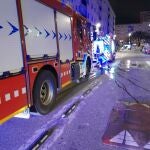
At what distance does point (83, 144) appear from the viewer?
175 inches

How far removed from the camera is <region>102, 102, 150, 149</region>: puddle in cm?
447

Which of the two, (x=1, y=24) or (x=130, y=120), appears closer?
(x=1, y=24)

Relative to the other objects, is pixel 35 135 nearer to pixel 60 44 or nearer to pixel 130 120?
pixel 130 120

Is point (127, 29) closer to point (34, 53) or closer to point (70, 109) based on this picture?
point (70, 109)

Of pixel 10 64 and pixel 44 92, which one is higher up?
pixel 10 64

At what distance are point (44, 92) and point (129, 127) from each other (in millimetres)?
2223

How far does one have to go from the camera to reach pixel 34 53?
5.35 metres

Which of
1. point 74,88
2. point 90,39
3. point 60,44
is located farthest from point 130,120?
point 90,39

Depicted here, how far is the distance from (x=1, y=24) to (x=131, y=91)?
221 inches

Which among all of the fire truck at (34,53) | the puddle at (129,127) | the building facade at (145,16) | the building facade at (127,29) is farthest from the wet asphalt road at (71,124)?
the building facade at (127,29)

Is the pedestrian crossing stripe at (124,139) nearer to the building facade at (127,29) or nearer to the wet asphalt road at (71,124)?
the wet asphalt road at (71,124)

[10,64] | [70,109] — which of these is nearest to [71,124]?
[70,109]

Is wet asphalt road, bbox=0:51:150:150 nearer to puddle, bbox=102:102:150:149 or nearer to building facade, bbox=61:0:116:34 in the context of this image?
puddle, bbox=102:102:150:149

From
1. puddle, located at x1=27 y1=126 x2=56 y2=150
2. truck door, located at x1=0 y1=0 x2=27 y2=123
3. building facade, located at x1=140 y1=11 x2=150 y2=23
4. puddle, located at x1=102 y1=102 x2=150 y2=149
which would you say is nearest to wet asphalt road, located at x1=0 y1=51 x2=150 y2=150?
puddle, located at x1=27 y1=126 x2=56 y2=150
